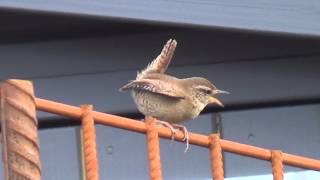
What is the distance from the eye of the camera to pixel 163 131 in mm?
2855

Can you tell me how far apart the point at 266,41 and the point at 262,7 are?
0.59 metres

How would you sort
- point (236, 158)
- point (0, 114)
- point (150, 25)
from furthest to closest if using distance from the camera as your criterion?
point (236, 158) → point (150, 25) → point (0, 114)

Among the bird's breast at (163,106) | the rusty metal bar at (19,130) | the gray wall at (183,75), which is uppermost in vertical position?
the gray wall at (183,75)

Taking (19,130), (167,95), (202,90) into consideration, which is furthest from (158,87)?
(19,130)

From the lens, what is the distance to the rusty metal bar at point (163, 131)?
8.22 ft

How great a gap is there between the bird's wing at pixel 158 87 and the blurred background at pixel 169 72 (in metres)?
1.12

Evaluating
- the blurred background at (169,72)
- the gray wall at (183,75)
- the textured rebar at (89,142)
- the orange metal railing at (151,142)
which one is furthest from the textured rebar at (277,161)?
the gray wall at (183,75)

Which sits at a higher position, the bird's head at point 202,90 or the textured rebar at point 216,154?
the bird's head at point 202,90

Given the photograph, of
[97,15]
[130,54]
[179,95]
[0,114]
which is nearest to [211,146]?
[0,114]

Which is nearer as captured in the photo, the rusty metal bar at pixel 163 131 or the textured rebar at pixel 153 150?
the rusty metal bar at pixel 163 131

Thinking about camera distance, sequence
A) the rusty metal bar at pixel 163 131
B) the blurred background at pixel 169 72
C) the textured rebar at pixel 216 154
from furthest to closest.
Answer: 1. the blurred background at pixel 169 72
2. the textured rebar at pixel 216 154
3. the rusty metal bar at pixel 163 131

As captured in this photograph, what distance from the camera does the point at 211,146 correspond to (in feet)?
9.36

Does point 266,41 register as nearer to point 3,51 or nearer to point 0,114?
point 3,51

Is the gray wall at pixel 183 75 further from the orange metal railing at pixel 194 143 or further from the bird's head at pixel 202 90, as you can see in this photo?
the orange metal railing at pixel 194 143
